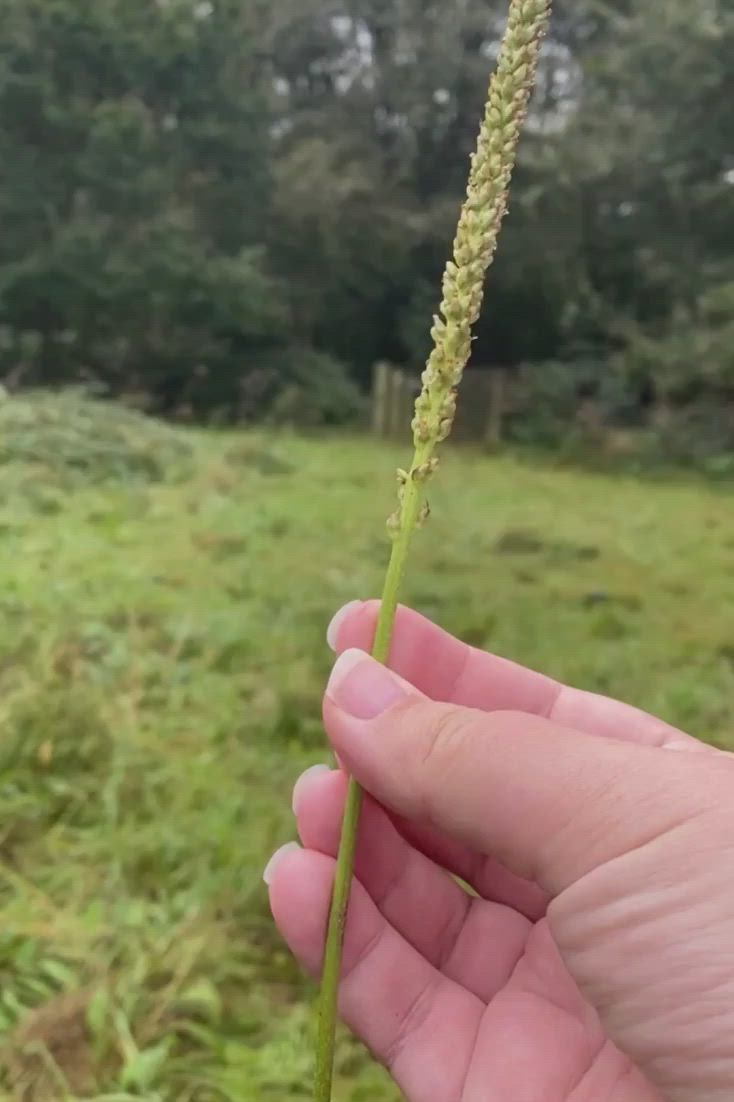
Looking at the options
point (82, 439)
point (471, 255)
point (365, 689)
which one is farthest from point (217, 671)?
point (471, 255)

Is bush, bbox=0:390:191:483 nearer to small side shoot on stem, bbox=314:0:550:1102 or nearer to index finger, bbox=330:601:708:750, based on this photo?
index finger, bbox=330:601:708:750

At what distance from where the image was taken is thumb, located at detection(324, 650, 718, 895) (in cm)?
45

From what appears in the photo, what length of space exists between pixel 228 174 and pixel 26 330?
0.36 m

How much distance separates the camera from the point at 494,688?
69 centimetres

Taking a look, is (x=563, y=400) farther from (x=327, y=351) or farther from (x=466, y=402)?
(x=327, y=351)

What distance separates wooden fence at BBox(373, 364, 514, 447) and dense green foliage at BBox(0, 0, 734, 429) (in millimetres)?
29

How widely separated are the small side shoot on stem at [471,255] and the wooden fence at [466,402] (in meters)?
1.14

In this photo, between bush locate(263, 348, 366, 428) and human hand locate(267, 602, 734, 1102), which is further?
bush locate(263, 348, 366, 428)

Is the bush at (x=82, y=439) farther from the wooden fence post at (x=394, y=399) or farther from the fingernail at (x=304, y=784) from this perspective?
the fingernail at (x=304, y=784)

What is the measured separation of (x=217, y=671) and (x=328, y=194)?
0.70 m

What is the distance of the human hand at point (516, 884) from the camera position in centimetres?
45

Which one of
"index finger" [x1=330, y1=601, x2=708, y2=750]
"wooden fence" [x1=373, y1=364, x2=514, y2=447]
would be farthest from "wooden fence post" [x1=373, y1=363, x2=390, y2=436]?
"index finger" [x1=330, y1=601, x2=708, y2=750]

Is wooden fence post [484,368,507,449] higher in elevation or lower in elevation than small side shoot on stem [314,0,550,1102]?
lower

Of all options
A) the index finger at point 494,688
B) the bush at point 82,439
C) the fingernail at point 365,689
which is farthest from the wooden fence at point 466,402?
the fingernail at point 365,689
